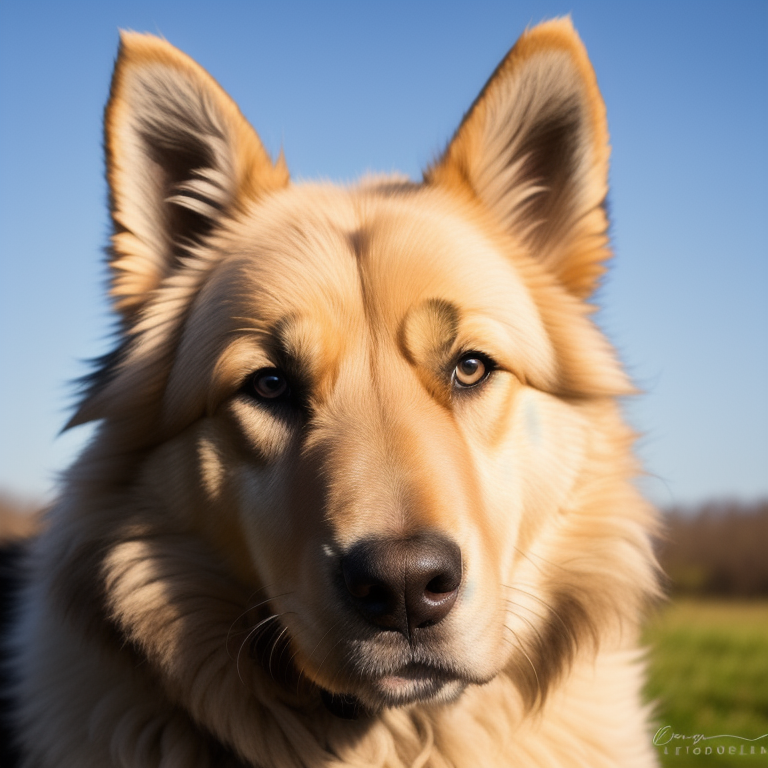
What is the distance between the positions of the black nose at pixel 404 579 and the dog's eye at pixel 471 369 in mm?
931

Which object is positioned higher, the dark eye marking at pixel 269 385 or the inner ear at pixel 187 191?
the inner ear at pixel 187 191

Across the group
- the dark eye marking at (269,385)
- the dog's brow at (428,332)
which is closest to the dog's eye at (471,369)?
the dog's brow at (428,332)

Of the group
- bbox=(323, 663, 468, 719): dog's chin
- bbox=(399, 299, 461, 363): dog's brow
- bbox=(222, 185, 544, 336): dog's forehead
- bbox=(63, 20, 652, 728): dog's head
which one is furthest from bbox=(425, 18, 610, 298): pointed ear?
bbox=(323, 663, 468, 719): dog's chin

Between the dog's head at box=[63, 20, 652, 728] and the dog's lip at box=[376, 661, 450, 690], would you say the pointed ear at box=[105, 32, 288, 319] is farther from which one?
the dog's lip at box=[376, 661, 450, 690]

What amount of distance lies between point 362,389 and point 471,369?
0.50 meters

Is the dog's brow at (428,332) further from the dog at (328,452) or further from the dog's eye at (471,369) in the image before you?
the dog's eye at (471,369)

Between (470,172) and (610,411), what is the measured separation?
1.34 meters

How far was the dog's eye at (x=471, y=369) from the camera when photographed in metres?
3.20

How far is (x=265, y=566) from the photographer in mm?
2936

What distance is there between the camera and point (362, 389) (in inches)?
118

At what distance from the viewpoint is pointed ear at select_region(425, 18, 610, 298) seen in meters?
3.38

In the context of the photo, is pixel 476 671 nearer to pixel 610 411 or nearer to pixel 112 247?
pixel 610 411

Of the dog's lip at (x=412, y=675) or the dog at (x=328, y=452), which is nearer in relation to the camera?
the dog's lip at (x=412, y=675)

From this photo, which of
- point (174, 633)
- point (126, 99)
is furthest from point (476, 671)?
point (126, 99)
